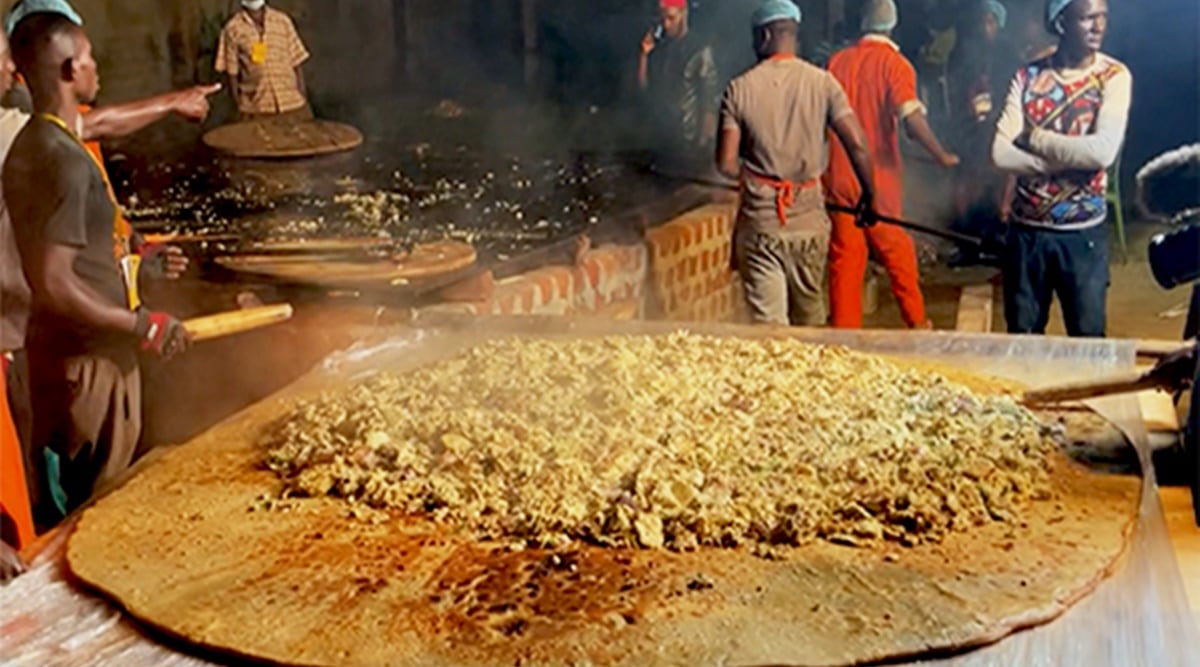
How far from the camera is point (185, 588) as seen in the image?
221cm

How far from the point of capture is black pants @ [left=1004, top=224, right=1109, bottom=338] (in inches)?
196

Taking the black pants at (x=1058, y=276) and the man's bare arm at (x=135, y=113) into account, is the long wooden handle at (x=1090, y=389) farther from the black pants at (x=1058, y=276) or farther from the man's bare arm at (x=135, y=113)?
the man's bare arm at (x=135, y=113)

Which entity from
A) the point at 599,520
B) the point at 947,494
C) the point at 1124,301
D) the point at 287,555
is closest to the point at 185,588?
the point at 287,555

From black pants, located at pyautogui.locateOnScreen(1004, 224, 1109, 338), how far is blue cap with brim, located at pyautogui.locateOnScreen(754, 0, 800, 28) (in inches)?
52.5

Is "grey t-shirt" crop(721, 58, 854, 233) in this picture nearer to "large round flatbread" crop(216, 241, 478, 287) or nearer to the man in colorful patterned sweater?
the man in colorful patterned sweater

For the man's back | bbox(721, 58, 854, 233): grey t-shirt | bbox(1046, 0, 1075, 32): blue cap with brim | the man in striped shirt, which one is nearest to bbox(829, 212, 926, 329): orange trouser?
the man's back

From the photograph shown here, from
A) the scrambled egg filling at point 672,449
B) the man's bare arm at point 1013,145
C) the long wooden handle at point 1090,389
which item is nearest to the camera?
the scrambled egg filling at point 672,449

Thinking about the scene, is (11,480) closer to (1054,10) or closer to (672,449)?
(672,449)

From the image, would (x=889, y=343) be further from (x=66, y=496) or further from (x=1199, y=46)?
(x=1199, y=46)

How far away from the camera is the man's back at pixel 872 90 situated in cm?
636

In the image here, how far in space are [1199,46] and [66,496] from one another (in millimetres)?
9378

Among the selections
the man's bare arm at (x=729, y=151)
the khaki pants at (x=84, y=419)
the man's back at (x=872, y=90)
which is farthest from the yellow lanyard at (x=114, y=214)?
the man's back at (x=872, y=90)

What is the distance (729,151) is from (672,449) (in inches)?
122

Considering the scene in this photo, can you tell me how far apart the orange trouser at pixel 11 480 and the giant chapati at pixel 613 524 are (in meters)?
0.99
